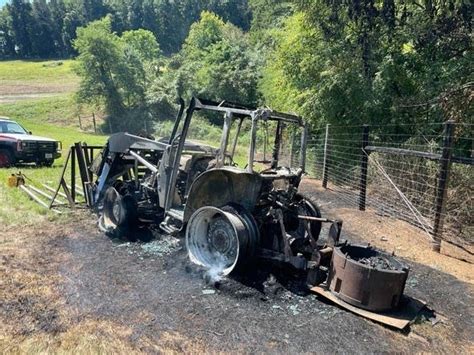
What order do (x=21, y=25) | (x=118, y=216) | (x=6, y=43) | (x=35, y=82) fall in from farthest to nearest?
(x=21, y=25) → (x=6, y=43) → (x=35, y=82) → (x=118, y=216)

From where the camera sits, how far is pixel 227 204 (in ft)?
17.5

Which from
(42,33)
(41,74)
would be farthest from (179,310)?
(42,33)

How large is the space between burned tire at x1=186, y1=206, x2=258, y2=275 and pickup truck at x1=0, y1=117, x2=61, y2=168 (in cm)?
1106

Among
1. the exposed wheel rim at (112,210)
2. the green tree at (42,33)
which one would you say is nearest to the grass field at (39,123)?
the exposed wheel rim at (112,210)

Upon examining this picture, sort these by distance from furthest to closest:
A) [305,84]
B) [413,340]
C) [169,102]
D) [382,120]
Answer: [169,102], [305,84], [382,120], [413,340]

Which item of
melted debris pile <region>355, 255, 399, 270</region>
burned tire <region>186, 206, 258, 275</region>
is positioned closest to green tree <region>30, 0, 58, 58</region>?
burned tire <region>186, 206, 258, 275</region>

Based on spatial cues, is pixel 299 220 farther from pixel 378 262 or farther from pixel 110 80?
pixel 110 80

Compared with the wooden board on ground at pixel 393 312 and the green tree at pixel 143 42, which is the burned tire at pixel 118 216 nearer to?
the wooden board on ground at pixel 393 312

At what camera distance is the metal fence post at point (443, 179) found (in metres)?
6.54

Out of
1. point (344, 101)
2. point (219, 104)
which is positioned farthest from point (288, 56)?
point (219, 104)

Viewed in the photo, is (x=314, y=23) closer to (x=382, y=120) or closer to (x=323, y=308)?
(x=382, y=120)

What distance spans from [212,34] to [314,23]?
3976cm

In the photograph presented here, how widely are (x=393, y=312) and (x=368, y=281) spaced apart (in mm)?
427

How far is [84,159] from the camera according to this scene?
868 centimetres
